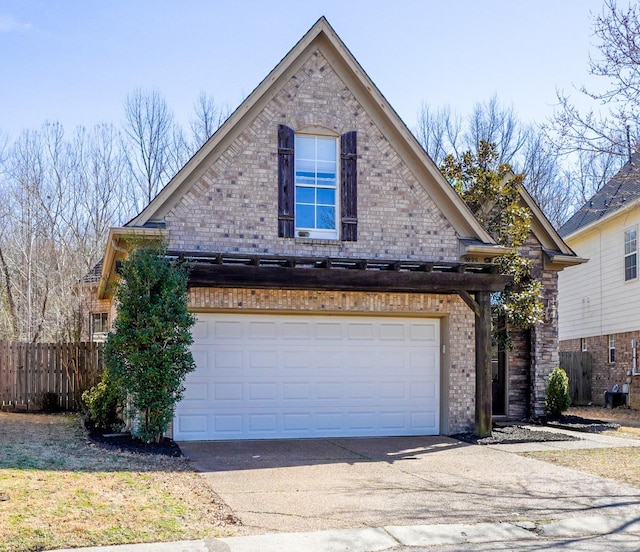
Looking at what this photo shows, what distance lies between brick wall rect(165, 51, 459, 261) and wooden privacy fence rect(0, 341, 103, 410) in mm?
6418

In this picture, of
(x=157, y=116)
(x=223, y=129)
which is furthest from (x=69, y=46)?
A: (x=157, y=116)

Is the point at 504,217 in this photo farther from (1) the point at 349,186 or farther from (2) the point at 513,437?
(2) the point at 513,437

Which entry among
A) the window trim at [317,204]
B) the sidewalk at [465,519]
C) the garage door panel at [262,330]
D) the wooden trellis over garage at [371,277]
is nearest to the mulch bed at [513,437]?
the wooden trellis over garage at [371,277]

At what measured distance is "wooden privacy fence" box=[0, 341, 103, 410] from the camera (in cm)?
1875

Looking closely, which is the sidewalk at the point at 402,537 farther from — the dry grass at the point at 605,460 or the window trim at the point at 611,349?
the window trim at the point at 611,349

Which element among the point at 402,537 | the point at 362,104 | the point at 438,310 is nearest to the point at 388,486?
the point at 402,537

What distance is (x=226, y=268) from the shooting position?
12.9 meters

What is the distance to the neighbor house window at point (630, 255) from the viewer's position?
2225 centimetres

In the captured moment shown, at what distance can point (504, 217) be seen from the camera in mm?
17500

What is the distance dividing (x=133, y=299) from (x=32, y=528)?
580 centimetres

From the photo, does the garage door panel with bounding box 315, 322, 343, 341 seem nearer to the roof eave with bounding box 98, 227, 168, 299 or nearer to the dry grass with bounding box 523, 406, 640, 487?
the roof eave with bounding box 98, 227, 168, 299

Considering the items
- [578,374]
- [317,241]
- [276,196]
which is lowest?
[578,374]

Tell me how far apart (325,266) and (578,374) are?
1437 cm

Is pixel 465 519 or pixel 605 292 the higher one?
pixel 605 292
